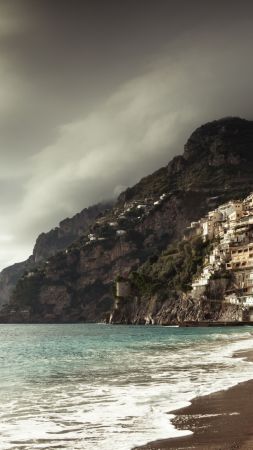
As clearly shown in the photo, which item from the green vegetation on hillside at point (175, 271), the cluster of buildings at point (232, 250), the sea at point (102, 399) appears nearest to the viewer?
the sea at point (102, 399)

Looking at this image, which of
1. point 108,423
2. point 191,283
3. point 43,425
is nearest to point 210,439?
point 108,423

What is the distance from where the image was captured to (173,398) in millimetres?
15438

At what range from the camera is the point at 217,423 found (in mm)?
11383

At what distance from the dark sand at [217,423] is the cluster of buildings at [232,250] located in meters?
96.8

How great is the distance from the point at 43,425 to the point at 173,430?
3463 mm

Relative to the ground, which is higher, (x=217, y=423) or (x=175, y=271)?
(x=175, y=271)

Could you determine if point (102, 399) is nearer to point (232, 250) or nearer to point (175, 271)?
point (232, 250)

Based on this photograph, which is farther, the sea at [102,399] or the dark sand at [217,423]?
the sea at [102,399]

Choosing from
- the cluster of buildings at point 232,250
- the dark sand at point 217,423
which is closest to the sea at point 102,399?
the dark sand at point 217,423

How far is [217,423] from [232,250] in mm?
118026

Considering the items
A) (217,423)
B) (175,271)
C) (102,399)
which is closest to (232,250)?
(175,271)

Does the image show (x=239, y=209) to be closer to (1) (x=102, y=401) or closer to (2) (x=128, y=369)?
(2) (x=128, y=369)

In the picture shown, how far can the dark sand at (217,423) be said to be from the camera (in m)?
9.52

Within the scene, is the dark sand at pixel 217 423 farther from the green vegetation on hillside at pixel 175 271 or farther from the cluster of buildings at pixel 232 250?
the green vegetation on hillside at pixel 175 271
